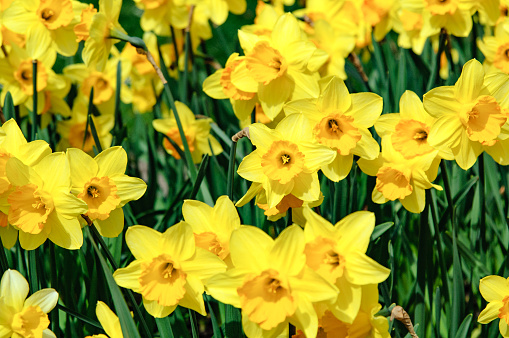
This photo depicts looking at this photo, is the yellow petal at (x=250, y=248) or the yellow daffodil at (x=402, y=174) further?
the yellow daffodil at (x=402, y=174)

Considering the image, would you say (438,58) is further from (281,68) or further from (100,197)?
(100,197)

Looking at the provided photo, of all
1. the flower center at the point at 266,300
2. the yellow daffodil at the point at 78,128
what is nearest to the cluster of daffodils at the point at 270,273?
the flower center at the point at 266,300

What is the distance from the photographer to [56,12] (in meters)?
2.23

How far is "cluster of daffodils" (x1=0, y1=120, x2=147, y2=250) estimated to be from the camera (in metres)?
1.42

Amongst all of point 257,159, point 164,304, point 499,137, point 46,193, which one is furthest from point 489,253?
point 46,193

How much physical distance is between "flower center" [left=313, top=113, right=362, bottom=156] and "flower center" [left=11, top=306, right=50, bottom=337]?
87 cm

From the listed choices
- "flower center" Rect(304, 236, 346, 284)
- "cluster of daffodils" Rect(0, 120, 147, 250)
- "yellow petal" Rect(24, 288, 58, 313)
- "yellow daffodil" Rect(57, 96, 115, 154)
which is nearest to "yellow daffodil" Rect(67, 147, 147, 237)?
"cluster of daffodils" Rect(0, 120, 147, 250)

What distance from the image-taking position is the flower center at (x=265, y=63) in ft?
5.94

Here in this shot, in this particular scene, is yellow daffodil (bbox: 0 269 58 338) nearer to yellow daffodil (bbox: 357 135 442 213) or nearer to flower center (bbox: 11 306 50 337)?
flower center (bbox: 11 306 50 337)

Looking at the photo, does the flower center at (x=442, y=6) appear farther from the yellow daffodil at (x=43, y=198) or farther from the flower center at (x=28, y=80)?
the flower center at (x=28, y=80)

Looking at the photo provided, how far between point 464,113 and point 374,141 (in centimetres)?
27

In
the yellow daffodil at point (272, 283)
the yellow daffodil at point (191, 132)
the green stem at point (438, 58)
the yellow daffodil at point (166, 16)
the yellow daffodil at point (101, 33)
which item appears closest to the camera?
the yellow daffodil at point (272, 283)

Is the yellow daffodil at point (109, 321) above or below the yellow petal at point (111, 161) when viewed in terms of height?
below

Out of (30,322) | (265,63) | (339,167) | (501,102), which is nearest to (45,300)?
(30,322)
